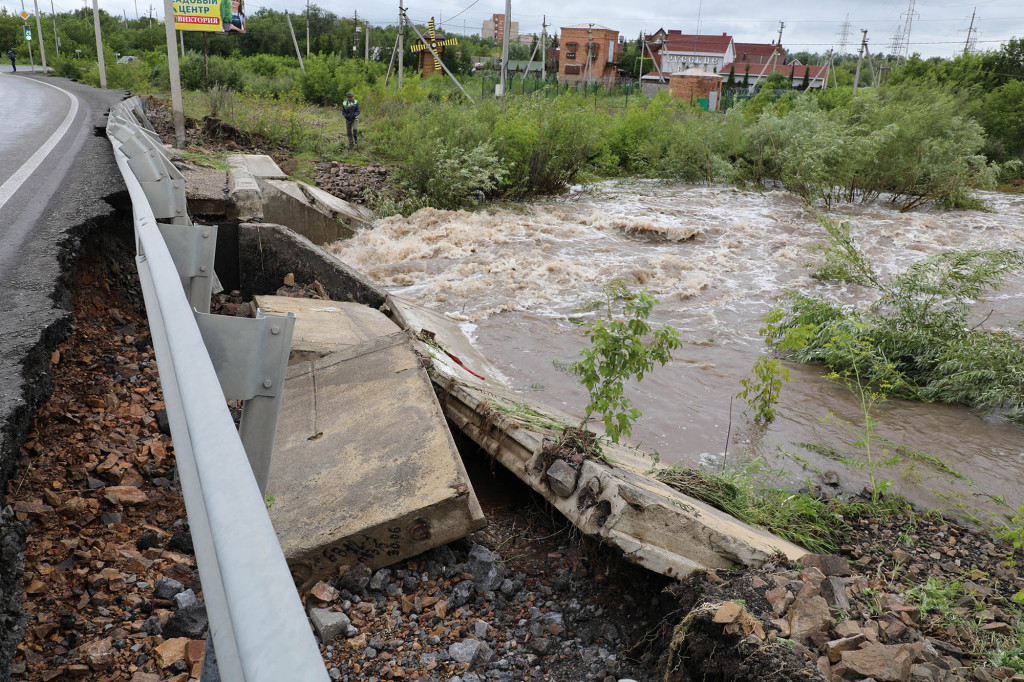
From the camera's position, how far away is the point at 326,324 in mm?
5199

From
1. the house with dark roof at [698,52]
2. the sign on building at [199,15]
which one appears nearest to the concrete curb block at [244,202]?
the sign on building at [199,15]

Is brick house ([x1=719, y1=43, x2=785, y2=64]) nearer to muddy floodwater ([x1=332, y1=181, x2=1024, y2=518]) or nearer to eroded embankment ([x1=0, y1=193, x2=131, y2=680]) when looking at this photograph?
muddy floodwater ([x1=332, y1=181, x2=1024, y2=518])

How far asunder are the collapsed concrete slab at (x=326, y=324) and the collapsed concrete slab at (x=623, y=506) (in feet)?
3.65

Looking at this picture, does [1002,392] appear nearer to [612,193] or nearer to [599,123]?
[612,193]

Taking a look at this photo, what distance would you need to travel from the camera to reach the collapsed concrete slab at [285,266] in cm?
646

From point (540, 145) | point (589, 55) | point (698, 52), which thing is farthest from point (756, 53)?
point (540, 145)

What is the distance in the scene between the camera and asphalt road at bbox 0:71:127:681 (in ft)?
6.39

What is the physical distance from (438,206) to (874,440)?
10074mm

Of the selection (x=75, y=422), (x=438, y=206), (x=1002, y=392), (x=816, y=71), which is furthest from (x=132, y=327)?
(x=816, y=71)

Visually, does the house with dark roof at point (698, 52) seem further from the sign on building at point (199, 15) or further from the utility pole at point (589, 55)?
the sign on building at point (199, 15)

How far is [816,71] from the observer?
8069 centimetres

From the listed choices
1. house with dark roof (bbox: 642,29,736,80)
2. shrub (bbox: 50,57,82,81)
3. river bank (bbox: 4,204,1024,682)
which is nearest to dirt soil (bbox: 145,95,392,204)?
river bank (bbox: 4,204,1024,682)

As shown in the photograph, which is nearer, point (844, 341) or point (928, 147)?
point (844, 341)

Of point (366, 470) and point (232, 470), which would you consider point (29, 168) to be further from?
point (232, 470)
